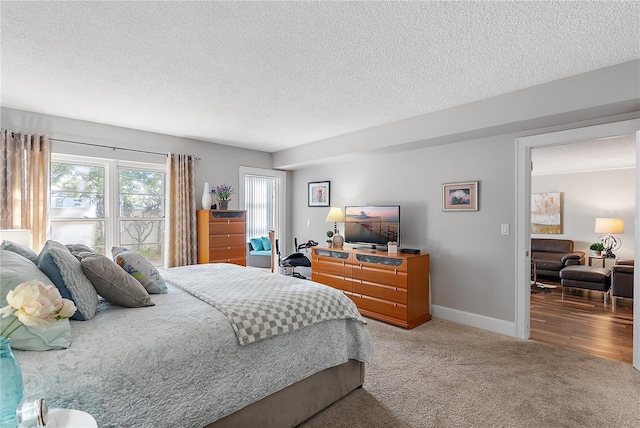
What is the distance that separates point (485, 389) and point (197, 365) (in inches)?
82.9

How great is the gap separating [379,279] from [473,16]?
2.90 metres

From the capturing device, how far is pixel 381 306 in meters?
4.01

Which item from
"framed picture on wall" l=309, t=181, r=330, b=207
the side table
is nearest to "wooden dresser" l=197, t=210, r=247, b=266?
"framed picture on wall" l=309, t=181, r=330, b=207

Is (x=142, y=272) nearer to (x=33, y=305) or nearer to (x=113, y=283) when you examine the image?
(x=113, y=283)

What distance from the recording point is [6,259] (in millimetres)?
1634

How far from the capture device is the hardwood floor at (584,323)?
325cm

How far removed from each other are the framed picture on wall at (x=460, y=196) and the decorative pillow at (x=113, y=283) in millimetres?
3426

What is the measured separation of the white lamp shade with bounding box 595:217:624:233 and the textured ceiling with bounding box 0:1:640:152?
4913 millimetres

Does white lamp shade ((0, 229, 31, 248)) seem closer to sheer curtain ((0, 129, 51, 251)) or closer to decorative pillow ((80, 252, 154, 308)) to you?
sheer curtain ((0, 129, 51, 251))

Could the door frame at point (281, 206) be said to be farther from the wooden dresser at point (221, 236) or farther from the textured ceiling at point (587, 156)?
the textured ceiling at point (587, 156)

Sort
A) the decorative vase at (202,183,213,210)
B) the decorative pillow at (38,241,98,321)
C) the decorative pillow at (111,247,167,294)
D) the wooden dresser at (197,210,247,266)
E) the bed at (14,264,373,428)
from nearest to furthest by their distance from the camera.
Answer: the bed at (14,264,373,428) < the decorative pillow at (38,241,98,321) < the decorative pillow at (111,247,167,294) < the wooden dresser at (197,210,247,266) < the decorative vase at (202,183,213,210)

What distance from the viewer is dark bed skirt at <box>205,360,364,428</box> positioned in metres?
1.79

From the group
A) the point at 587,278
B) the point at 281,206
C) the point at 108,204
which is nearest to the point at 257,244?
the point at 281,206

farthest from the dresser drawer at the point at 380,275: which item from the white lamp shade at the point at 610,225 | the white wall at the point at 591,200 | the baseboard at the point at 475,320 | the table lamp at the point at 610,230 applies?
the white wall at the point at 591,200
